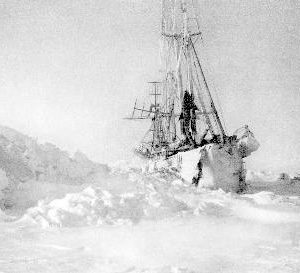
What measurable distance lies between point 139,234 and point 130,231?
13.8 inches

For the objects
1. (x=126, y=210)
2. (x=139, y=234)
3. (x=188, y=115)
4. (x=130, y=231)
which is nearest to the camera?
(x=139, y=234)

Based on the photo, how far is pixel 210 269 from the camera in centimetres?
520

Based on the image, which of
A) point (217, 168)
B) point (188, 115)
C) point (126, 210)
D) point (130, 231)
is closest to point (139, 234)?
point (130, 231)

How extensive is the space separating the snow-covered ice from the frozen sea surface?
0.01 m

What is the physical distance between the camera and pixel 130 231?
7961mm

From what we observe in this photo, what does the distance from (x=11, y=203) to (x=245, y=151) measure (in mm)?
16230

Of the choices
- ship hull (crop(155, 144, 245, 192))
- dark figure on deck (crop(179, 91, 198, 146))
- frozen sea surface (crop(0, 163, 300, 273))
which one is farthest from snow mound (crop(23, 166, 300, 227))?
dark figure on deck (crop(179, 91, 198, 146))

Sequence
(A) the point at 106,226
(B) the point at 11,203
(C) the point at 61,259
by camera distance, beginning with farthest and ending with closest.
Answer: (B) the point at 11,203, (A) the point at 106,226, (C) the point at 61,259

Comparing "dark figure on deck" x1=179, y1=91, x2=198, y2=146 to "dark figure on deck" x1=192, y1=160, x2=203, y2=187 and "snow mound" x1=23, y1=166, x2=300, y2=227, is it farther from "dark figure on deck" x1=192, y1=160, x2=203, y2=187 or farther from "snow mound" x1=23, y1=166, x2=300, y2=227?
"snow mound" x1=23, y1=166, x2=300, y2=227

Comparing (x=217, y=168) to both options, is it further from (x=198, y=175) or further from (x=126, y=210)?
(x=126, y=210)

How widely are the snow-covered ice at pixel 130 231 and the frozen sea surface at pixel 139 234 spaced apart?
0.6 inches

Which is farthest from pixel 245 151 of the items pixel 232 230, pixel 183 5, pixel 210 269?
pixel 210 269

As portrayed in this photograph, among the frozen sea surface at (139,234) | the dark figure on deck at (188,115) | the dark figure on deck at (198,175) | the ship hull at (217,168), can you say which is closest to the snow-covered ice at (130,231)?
the frozen sea surface at (139,234)

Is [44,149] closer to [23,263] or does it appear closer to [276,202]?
[276,202]
